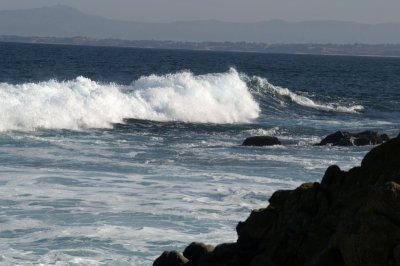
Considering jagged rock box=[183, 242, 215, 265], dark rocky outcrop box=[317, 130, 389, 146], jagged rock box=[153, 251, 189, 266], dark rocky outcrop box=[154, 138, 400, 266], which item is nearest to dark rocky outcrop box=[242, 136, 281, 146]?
dark rocky outcrop box=[317, 130, 389, 146]

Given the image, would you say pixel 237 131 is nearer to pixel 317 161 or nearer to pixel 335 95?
pixel 317 161

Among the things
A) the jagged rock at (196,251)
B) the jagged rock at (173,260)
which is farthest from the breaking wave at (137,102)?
the jagged rock at (173,260)

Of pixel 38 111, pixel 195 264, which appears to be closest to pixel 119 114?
pixel 38 111

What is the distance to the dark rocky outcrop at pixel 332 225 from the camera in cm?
826

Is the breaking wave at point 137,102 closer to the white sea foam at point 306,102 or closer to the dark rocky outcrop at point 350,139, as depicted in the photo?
the white sea foam at point 306,102

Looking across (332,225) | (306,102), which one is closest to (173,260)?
(332,225)

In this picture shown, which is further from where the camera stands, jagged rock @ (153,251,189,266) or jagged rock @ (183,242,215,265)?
jagged rock @ (183,242,215,265)

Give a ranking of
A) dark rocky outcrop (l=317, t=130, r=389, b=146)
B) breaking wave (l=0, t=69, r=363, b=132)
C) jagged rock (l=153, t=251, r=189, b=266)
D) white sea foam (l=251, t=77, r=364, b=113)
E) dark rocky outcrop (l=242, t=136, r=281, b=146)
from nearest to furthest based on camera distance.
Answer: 1. jagged rock (l=153, t=251, r=189, b=266)
2. dark rocky outcrop (l=242, t=136, r=281, b=146)
3. dark rocky outcrop (l=317, t=130, r=389, b=146)
4. breaking wave (l=0, t=69, r=363, b=132)
5. white sea foam (l=251, t=77, r=364, b=113)

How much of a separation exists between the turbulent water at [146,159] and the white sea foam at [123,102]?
3.0 inches

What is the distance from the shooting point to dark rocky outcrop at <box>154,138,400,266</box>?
8258 mm

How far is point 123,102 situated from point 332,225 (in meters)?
29.7

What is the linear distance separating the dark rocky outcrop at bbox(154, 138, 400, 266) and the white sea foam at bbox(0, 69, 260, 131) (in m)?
20.0

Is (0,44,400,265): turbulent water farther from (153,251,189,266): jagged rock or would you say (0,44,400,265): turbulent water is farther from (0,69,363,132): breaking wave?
(153,251,189,266): jagged rock

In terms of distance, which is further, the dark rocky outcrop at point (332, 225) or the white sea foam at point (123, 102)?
the white sea foam at point (123, 102)
